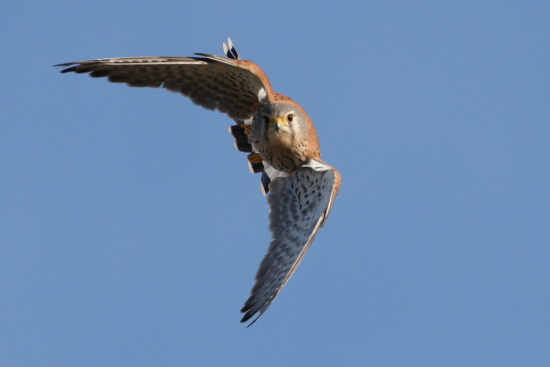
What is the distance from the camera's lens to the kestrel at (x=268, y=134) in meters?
7.50

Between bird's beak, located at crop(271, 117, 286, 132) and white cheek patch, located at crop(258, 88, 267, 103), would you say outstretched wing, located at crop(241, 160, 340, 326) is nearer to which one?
bird's beak, located at crop(271, 117, 286, 132)

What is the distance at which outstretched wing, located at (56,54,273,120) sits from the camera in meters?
7.49

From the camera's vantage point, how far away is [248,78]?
8203 mm

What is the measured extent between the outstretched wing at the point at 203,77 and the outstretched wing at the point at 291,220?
0.83m

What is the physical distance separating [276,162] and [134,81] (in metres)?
1.48

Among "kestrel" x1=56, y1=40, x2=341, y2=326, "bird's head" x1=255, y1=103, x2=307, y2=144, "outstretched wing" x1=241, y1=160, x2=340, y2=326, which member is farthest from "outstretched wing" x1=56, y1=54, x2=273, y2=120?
"outstretched wing" x1=241, y1=160, x2=340, y2=326

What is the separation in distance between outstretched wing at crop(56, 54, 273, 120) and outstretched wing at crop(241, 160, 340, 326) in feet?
Result: 2.72

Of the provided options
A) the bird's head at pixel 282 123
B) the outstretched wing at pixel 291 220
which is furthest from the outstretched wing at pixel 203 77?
the outstretched wing at pixel 291 220

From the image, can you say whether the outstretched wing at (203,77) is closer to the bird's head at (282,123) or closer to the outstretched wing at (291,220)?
the bird's head at (282,123)

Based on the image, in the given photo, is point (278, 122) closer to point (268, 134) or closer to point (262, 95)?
point (268, 134)

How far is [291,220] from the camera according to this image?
8047 millimetres

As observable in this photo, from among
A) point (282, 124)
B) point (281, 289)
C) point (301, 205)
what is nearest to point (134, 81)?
point (282, 124)

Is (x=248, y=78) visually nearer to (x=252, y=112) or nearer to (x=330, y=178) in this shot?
(x=252, y=112)

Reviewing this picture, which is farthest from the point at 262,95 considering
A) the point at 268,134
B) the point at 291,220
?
the point at 291,220
